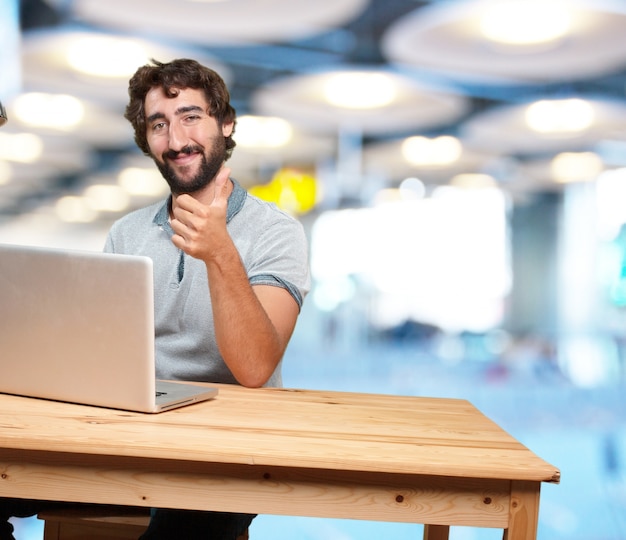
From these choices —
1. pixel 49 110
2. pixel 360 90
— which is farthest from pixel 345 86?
pixel 49 110

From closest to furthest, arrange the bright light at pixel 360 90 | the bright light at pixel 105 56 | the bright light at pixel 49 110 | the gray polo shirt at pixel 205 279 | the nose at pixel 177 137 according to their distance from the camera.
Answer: the gray polo shirt at pixel 205 279, the nose at pixel 177 137, the bright light at pixel 105 56, the bright light at pixel 360 90, the bright light at pixel 49 110

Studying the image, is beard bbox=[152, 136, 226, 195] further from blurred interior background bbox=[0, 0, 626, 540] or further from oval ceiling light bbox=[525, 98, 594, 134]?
oval ceiling light bbox=[525, 98, 594, 134]

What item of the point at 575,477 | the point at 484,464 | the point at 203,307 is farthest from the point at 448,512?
the point at 575,477

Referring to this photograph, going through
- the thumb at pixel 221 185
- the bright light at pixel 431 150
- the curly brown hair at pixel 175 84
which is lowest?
the thumb at pixel 221 185

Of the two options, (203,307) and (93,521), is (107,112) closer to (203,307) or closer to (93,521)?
(203,307)

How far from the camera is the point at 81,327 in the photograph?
101 centimetres

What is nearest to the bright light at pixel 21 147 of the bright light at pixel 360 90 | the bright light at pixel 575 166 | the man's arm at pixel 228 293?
the bright light at pixel 360 90

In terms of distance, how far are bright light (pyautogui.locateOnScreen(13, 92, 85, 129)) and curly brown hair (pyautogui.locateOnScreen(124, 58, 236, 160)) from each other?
13.1 ft

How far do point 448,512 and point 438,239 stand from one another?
5.09m

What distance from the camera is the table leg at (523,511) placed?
0.86m

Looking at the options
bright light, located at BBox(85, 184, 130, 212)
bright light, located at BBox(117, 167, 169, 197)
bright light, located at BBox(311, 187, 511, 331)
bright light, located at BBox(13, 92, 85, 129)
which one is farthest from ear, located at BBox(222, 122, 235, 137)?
bright light, located at BBox(85, 184, 130, 212)

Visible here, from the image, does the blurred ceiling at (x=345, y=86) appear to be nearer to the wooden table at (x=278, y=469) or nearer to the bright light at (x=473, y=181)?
the bright light at (x=473, y=181)

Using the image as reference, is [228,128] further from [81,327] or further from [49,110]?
[49,110]

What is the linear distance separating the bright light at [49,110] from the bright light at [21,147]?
13.2 inches
